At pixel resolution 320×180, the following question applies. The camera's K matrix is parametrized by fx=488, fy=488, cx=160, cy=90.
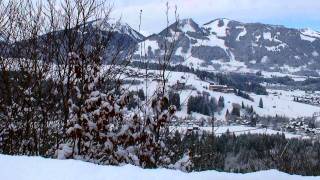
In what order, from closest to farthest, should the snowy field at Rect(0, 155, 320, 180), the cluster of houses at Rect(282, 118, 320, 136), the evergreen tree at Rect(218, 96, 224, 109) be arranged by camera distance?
the snowy field at Rect(0, 155, 320, 180), the cluster of houses at Rect(282, 118, 320, 136), the evergreen tree at Rect(218, 96, 224, 109)

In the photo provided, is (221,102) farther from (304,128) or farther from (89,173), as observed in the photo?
(89,173)

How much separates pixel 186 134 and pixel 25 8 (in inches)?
188

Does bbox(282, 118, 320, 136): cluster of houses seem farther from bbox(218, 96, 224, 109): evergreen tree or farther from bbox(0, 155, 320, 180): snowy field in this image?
bbox(218, 96, 224, 109): evergreen tree

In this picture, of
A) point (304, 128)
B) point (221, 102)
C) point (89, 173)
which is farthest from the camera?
point (221, 102)

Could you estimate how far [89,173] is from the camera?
5.07 m

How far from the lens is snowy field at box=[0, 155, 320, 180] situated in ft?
16.3

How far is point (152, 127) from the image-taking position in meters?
8.30

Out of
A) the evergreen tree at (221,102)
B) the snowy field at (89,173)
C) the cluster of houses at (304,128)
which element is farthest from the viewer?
the evergreen tree at (221,102)

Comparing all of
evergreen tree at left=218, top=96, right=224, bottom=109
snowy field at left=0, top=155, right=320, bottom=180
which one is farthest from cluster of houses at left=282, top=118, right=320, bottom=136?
evergreen tree at left=218, top=96, right=224, bottom=109

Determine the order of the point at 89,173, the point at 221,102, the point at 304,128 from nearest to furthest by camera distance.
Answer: the point at 89,173, the point at 304,128, the point at 221,102

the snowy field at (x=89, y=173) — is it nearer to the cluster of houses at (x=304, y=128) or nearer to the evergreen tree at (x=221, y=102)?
the cluster of houses at (x=304, y=128)

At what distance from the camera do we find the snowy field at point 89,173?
4977 mm

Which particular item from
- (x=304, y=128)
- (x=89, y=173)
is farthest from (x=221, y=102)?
(x=89, y=173)

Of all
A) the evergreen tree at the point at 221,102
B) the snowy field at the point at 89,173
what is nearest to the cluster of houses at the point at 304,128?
the snowy field at the point at 89,173
